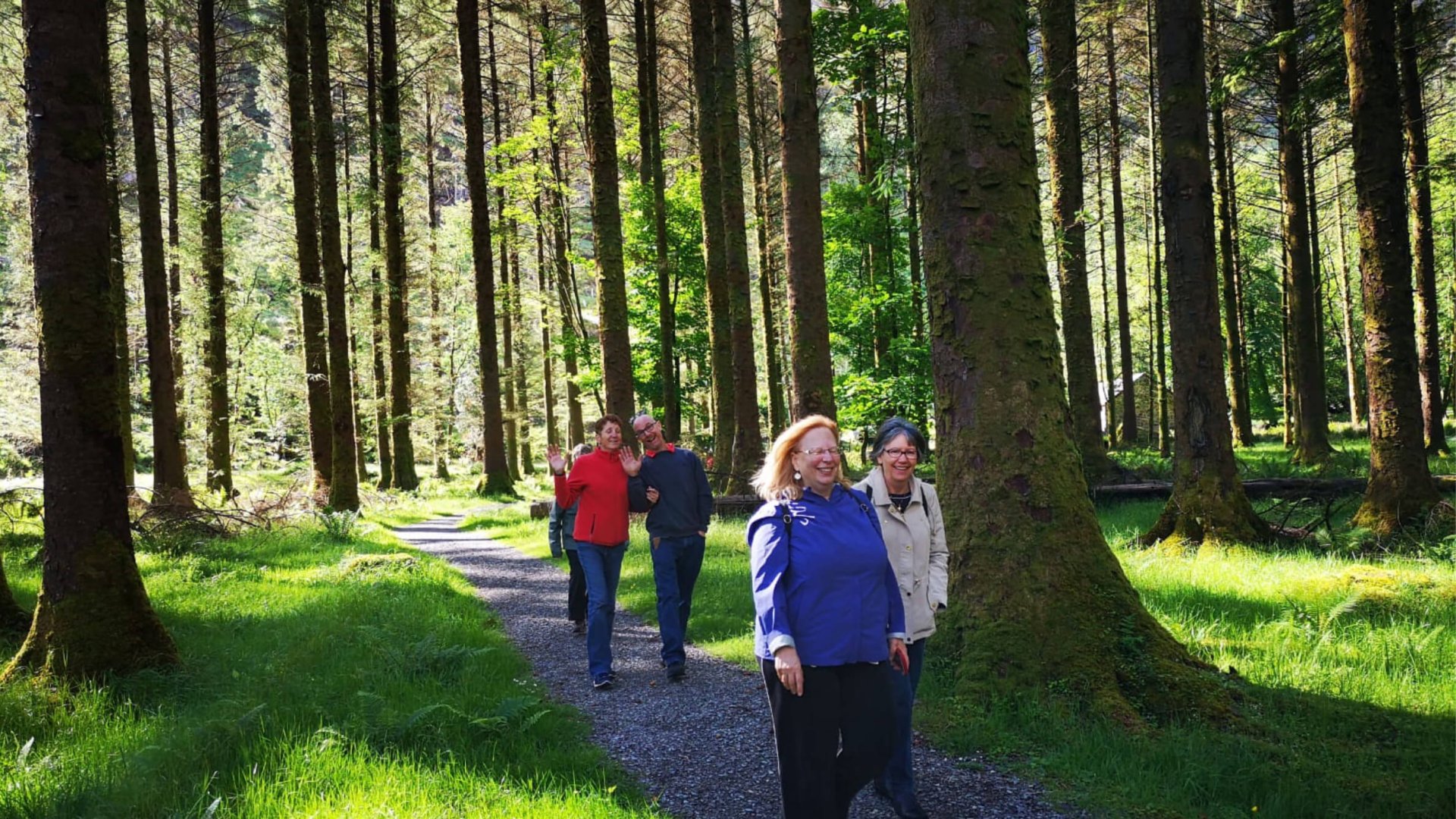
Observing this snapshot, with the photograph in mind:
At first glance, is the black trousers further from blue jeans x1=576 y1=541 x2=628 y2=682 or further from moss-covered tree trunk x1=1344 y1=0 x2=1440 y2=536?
moss-covered tree trunk x1=1344 y1=0 x2=1440 y2=536

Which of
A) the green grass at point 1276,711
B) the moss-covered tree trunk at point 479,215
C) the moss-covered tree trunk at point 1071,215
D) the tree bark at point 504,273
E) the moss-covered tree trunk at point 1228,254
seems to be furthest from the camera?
the tree bark at point 504,273

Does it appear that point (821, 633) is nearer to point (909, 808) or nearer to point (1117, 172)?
point (909, 808)

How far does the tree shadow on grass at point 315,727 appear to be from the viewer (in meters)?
4.23

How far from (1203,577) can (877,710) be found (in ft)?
21.1

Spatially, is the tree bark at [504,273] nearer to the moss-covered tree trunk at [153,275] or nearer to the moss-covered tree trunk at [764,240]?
the moss-covered tree trunk at [764,240]

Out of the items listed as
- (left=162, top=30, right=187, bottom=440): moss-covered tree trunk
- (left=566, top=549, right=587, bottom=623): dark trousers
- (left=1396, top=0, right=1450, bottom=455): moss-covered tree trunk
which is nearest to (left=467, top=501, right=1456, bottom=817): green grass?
(left=566, top=549, right=587, bottom=623): dark trousers

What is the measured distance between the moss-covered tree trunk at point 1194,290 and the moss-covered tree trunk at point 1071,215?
406 centimetres

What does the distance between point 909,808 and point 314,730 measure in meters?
3.54

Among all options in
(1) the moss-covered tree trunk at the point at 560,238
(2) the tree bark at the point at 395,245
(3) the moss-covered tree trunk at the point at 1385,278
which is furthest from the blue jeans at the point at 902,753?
(1) the moss-covered tree trunk at the point at 560,238

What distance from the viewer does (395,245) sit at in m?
23.6

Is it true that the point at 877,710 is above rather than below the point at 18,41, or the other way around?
below

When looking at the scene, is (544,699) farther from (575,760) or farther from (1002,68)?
(1002,68)

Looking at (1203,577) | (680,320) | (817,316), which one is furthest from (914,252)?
(1203,577)

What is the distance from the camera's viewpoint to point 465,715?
523 cm
